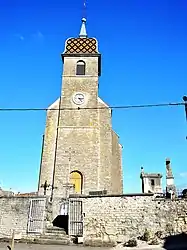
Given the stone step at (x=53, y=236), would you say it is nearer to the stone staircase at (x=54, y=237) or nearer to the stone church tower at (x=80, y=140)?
the stone staircase at (x=54, y=237)

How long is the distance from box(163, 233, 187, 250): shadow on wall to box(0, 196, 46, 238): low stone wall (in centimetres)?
692

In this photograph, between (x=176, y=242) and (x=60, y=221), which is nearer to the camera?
(x=176, y=242)

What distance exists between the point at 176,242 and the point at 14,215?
323 inches

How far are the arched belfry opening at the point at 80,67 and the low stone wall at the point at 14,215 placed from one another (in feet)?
43.4

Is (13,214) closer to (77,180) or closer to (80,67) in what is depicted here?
(77,180)

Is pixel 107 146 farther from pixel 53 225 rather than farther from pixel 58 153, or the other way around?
pixel 53 225

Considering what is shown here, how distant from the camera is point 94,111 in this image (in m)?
22.1

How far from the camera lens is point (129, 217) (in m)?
12.9

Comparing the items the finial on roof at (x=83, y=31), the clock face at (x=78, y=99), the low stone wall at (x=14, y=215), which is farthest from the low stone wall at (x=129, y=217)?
the finial on roof at (x=83, y=31)

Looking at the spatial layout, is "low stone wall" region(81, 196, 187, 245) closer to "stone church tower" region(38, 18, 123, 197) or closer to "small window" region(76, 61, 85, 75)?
"stone church tower" region(38, 18, 123, 197)

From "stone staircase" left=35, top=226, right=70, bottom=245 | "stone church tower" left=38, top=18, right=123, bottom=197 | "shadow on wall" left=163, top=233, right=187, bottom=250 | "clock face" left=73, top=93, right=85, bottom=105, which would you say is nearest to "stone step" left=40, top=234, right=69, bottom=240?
"stone staircase" left=35, top=226, right=70, bottom=245

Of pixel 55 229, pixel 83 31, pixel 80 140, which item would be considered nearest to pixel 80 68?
pixel 83 31

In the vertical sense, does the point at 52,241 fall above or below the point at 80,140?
below

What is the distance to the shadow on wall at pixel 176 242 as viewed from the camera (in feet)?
35.2
